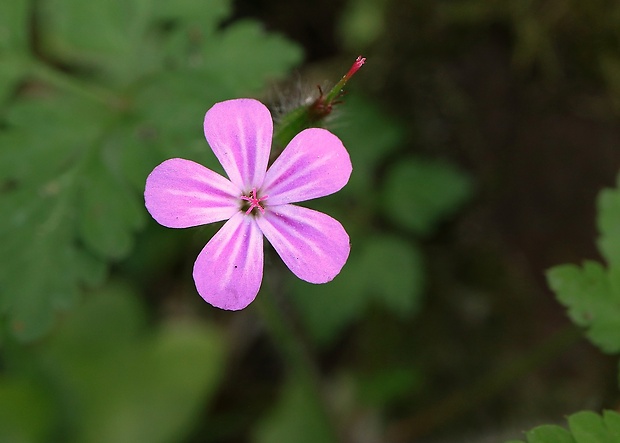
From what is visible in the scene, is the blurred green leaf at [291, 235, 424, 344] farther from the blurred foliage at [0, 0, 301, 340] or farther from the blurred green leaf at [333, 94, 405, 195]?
the blurred foliage at [0, 0, 301, 340]

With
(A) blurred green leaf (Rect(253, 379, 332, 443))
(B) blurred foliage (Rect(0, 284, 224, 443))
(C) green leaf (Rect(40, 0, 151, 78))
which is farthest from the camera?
(A) blurred green leaf (Rect(253, 379, 332, 443))

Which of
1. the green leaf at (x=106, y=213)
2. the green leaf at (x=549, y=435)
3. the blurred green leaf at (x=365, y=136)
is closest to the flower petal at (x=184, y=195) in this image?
the green leaf at (x=106, y=213)

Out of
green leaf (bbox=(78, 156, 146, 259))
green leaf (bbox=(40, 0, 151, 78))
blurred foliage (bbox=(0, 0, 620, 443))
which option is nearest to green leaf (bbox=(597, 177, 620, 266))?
blurred foliage (bbox=(0, 0, 620, 443))

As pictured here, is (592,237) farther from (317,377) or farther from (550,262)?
(317,377)

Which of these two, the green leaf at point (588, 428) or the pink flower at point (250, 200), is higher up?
the pink flower at point (250, 200)

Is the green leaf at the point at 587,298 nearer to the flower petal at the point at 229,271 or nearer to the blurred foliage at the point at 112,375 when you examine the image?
the flower petal at the point at 229,271

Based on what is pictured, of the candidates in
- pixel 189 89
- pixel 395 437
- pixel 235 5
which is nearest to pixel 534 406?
pixel 395 437
